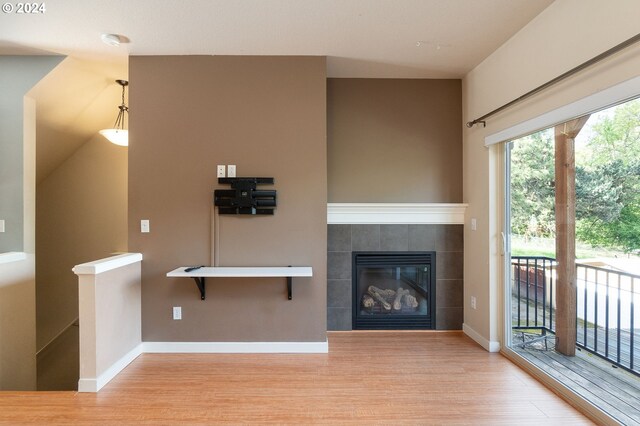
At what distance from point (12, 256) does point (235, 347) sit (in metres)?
2.18

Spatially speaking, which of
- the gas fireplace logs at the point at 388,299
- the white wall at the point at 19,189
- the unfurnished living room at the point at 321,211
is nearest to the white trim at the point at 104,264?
the unfurnished living room at the point at 321,211

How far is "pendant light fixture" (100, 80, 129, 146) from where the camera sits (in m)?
3.40

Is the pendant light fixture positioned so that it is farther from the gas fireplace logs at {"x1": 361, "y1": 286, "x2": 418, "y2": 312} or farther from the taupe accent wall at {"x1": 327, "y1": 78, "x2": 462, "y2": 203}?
the gas fireplace logs at {"x1": 361, "y1": 286, "x2": 418, "y2": 312}

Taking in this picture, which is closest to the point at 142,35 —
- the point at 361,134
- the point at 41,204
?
the point at 361,134

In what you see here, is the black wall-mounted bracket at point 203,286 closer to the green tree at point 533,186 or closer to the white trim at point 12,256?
the white trim at point 12,256

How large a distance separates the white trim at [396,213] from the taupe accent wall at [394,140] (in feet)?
0.34

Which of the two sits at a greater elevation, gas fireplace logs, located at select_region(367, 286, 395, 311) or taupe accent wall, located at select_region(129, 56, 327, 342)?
taupe accent wall, located at select_region(129, 56, 327, 342)

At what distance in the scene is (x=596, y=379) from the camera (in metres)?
2.21

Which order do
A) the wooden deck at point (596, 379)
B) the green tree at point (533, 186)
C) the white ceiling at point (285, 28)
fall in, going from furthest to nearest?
the green tree at point (533, 186), the white ceiling at point (285, 28), the wooden deck at point (596, 379)

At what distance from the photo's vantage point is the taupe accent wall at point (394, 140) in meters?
3.68

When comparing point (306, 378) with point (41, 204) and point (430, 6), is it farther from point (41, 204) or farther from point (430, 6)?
point (41, 204)

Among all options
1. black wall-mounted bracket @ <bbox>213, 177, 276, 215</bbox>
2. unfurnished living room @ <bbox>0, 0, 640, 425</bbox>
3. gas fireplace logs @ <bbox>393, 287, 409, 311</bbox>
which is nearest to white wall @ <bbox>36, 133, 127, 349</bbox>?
unfurnished living room @ <bbox>0, 0, 640, 425</bbox>

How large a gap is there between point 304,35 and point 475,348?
323 cm

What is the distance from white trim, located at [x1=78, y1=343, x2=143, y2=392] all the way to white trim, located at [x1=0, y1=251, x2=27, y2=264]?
1.38 meters
